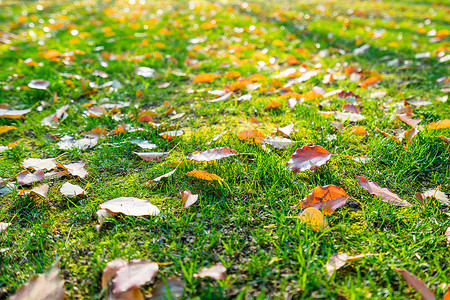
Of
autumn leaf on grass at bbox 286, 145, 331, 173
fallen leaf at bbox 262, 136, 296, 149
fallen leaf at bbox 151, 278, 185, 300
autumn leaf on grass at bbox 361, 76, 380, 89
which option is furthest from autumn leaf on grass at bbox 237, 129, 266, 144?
autumn leaf on grass at bbox 361, 76, 380, 89

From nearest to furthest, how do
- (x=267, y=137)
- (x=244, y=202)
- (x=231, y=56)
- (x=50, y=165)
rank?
(x=244, y=202) < (x=50, y=165) < (x=267, y=137) < (x=231, y=56)

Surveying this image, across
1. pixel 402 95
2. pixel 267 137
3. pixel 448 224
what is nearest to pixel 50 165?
pixel 267 137

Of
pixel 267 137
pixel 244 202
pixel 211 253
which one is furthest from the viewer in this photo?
pixel 267 137

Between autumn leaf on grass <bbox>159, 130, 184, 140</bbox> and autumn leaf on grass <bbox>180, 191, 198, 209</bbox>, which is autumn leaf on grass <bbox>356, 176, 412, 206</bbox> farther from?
autumn leaf on grass <bbox>159, 130, 184, 140</bbox>

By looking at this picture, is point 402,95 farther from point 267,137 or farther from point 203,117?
point 203,117

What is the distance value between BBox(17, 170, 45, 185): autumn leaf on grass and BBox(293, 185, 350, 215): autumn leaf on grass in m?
1.28

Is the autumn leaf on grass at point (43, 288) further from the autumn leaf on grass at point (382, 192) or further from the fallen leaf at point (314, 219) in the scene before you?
the autumn leaf on grass at point (382, 192)

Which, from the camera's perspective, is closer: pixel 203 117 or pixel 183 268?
pixel 183 268

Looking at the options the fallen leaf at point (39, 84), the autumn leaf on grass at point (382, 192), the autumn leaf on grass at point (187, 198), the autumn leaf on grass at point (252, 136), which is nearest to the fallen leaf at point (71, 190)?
the autumn leaf on grass at point (187, 198)

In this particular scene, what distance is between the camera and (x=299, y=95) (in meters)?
2.42

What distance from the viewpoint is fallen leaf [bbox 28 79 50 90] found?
2.68m

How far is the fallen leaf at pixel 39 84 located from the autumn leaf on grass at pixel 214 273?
2359 millimetres

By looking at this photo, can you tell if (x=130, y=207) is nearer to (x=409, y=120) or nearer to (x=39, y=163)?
(x=39, y=163)

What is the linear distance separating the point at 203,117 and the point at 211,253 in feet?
4.14
